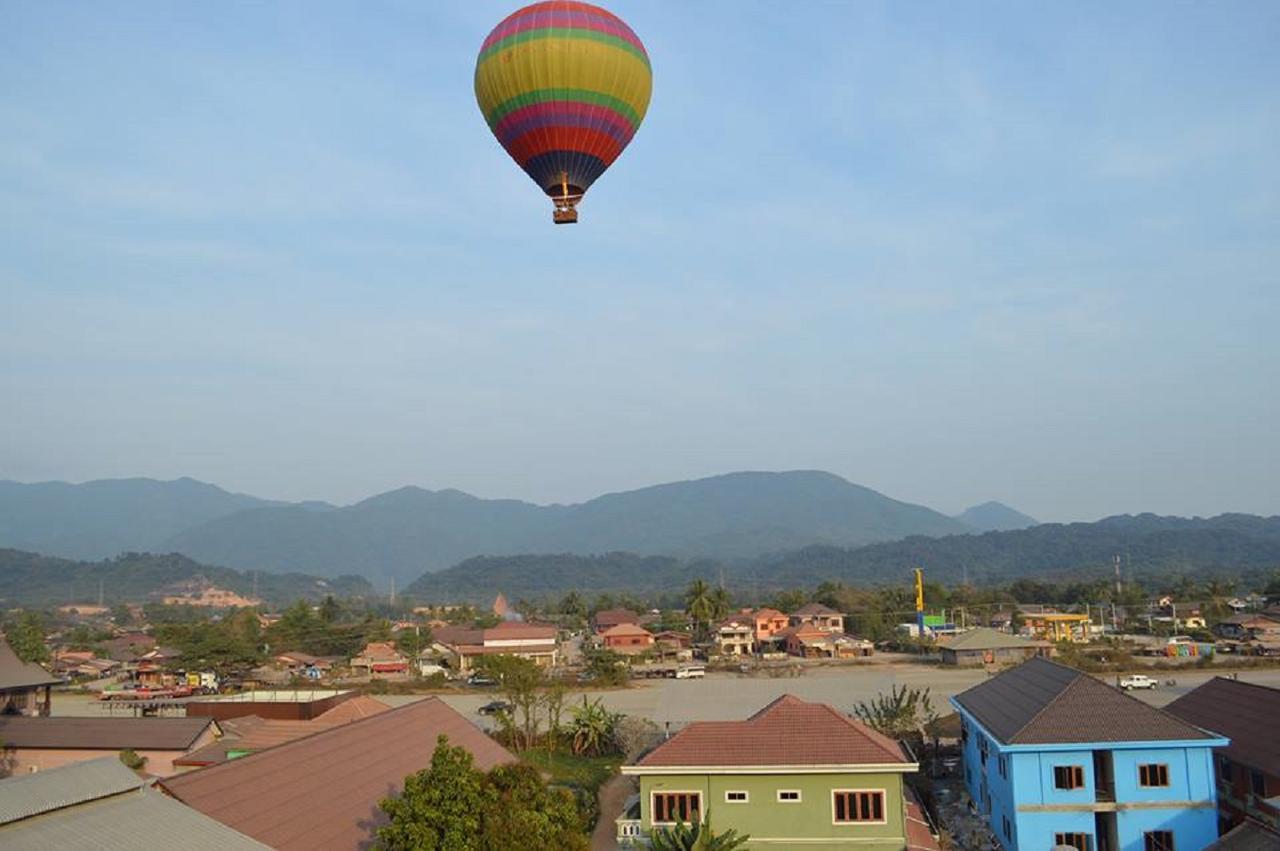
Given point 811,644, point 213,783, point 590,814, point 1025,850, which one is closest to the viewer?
point 213,783

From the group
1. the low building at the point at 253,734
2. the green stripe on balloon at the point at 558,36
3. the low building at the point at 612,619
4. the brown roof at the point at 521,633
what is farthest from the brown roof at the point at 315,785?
the low building at the point at 612,619

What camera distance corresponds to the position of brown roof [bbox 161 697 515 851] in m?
16.2

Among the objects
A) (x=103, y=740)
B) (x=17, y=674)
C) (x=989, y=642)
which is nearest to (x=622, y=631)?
(x=989, y=642)

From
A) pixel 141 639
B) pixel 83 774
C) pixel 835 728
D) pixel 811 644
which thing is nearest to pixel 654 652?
pixel 811 644

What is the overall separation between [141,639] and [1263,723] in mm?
104035

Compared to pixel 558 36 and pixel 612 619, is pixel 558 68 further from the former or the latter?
pixel 612 619

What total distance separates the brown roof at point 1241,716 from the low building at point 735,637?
62.4 metres

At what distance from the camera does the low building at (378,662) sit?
74688mm

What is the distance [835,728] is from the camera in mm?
19969

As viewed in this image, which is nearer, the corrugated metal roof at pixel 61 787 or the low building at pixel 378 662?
the corrugated metal roof at pixel 61 787

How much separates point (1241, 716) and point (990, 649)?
4623 centimetres

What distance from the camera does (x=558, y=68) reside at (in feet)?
79.8

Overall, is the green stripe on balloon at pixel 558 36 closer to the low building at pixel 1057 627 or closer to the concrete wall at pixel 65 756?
the concrete wall at pixel 65 756

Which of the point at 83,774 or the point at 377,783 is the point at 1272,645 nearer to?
the point at 377,783
